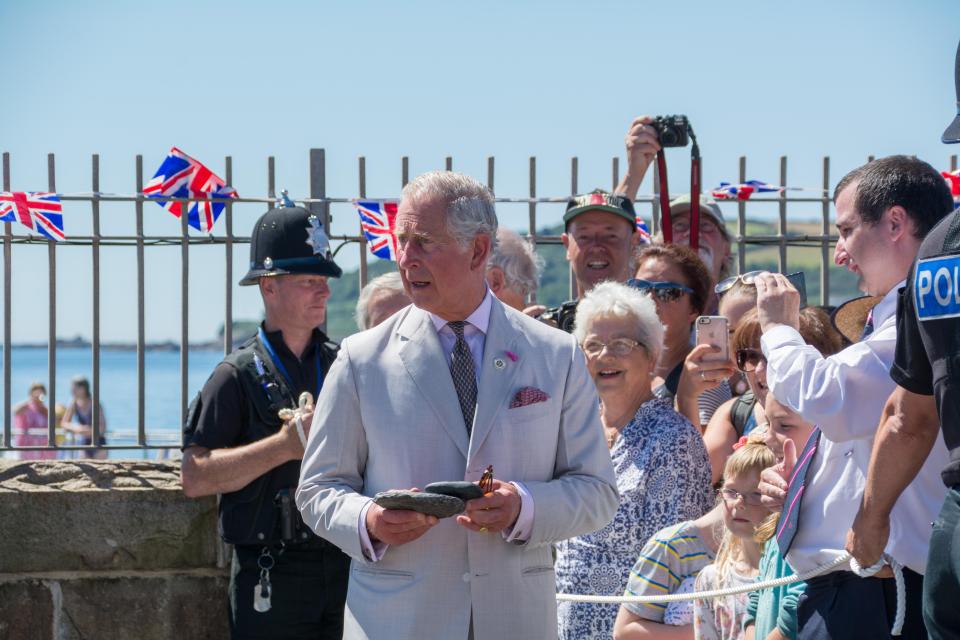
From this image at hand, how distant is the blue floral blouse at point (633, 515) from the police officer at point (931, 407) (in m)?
1.23

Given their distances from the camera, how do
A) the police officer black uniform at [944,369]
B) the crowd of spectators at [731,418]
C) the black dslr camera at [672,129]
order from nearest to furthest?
the police officer black uniform at [944,369] → the crowd of spectators at [731,418] → the black dslr camera at [672,129]

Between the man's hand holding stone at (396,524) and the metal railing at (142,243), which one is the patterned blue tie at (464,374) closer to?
the man's hand holding stone at (396,524)

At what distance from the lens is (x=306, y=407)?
4590mm

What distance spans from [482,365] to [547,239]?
10.5 feet

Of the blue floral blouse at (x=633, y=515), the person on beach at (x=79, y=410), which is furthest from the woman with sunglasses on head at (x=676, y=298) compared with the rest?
the person on beach at (x=79, y=410)

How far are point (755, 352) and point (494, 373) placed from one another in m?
1.21

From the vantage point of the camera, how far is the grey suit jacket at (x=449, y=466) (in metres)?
3.16

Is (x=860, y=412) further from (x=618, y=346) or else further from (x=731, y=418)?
(x=731, y=418)

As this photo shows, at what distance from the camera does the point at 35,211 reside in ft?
20.6

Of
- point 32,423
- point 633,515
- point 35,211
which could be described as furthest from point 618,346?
point 32,423

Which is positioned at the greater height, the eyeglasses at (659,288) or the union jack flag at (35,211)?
the union jack flag at (35,211)

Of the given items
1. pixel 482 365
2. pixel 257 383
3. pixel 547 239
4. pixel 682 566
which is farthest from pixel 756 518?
pixel 547 239

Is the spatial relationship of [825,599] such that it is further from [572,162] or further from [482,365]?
[572,162]

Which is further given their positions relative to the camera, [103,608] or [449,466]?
[103,608]
